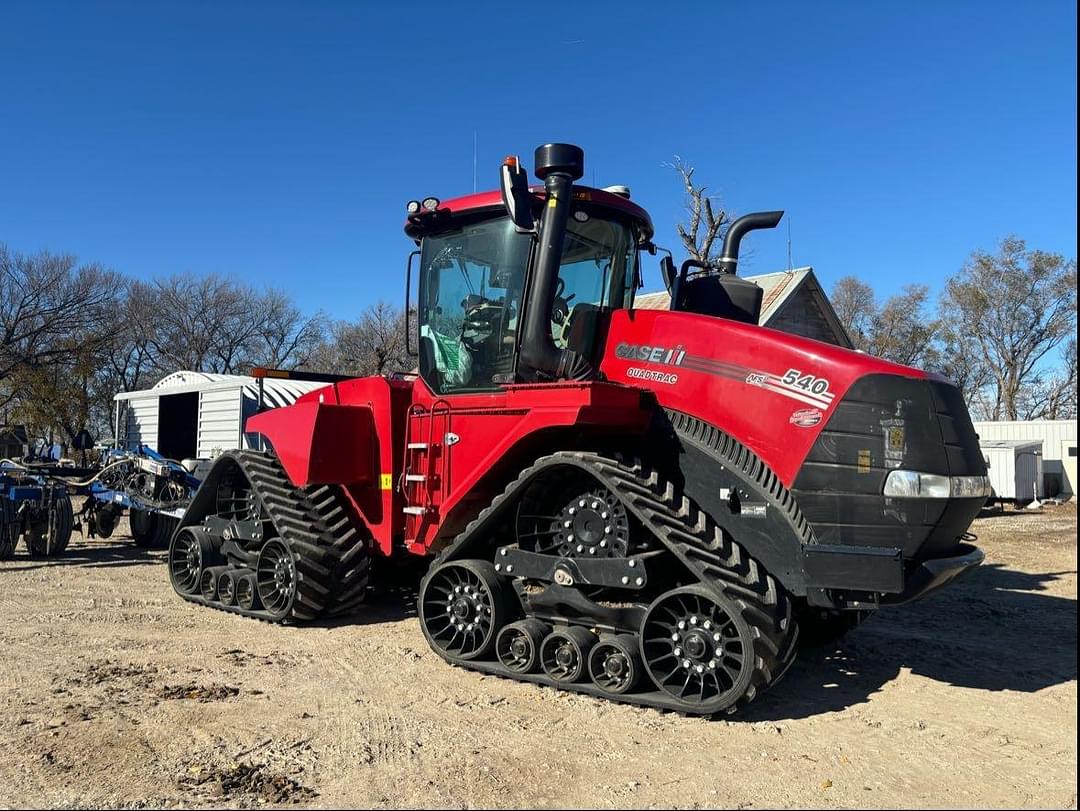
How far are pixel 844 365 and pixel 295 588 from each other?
4520 millimetres

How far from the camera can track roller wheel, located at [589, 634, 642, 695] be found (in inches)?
189

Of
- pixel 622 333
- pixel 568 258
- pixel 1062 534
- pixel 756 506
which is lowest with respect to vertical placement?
pixel 1062 534

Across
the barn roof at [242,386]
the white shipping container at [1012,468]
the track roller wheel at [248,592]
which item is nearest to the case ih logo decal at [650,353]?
the track roller wheel at [248,592]

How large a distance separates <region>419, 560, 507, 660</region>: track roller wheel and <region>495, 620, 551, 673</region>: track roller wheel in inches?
3.3

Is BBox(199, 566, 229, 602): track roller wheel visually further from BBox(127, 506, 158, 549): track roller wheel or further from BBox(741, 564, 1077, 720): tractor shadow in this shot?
BBox(741, 564, 1077, 720): tractor shadow

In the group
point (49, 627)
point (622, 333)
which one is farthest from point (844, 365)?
point (49, 627)

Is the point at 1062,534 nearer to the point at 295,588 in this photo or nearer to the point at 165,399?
the point at 295,588

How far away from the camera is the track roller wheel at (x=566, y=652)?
501cm

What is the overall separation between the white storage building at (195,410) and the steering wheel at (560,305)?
1237 cm

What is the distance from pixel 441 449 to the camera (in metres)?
6.05

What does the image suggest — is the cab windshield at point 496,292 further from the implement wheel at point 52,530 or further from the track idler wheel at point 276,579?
the implement wheel at point 52,530

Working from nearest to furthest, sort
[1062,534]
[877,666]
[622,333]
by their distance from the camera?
[622,333], [877,666], [1062,534]

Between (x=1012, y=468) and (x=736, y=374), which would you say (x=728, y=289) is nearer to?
(x=736, y=374)

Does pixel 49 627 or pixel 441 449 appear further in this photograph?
pixel 49 627
